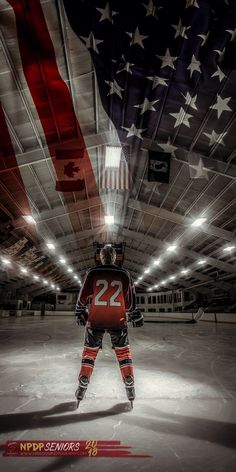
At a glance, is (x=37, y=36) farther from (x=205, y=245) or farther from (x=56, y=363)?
(x=205, y=245)

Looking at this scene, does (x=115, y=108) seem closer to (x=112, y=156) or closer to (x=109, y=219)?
(x=112, y=156)

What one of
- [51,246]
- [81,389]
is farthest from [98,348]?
[51,246]

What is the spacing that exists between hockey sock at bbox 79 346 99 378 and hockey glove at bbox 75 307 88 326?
326 millimetres

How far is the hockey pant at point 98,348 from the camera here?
313cm

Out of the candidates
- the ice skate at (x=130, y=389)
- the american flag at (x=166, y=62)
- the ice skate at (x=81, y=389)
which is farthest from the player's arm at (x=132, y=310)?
the american flag at (x=166, y=62)

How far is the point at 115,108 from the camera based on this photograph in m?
9.90

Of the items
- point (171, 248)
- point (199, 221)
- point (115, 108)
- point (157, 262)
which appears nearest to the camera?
point (115, 108)

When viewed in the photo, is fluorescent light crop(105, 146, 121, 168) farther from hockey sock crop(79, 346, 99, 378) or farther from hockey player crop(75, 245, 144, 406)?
hockey sock crop(79, 346, 99, 378)

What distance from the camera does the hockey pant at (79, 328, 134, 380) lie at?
10.3 ft

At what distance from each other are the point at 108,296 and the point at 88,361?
838mm

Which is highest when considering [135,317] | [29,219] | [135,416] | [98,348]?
[29,219]

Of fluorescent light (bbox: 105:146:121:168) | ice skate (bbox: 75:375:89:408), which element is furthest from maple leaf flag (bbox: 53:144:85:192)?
ice skate (bbox: 75:375:89:408)

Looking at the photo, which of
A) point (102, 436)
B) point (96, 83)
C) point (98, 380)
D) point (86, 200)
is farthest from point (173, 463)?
point (86, 200)

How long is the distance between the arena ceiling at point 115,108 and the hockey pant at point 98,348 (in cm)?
775
